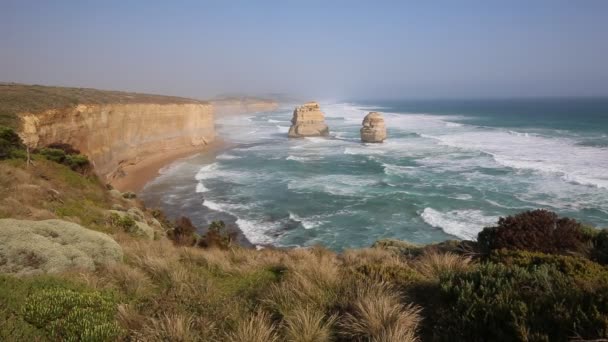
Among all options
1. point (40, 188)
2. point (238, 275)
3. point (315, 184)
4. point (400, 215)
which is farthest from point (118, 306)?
point (315, 184)

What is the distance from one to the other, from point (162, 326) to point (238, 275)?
2.94 metres

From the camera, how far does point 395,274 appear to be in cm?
628

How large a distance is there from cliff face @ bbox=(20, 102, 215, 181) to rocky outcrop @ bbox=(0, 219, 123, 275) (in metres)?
19.0

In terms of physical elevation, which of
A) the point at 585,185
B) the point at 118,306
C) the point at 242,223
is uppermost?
the point at 118,306

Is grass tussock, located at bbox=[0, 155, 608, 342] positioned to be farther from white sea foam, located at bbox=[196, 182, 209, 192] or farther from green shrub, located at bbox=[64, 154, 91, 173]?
white sea foam, located at bbox=[196, 182, 209, 192]

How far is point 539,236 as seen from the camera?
8.38 metres

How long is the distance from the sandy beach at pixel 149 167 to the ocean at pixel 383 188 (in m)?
1.53

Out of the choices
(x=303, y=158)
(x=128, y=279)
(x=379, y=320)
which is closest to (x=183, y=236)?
(x=128, y=279)

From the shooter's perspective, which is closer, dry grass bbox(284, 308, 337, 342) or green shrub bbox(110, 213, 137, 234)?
dry grass bbox(284, 308, 337, 342)

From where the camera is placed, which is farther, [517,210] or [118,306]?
[517,210]

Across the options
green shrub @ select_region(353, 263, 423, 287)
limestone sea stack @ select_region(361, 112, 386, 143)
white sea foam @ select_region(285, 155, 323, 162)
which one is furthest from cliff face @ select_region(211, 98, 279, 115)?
green shrub @ select_region(353, 263, 423, 287)

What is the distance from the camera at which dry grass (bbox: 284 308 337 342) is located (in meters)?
4.30

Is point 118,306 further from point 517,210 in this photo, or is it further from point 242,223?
point 517,210

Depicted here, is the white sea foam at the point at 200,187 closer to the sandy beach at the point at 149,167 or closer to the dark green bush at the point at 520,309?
the sandy beach at the point at 149,167
